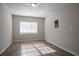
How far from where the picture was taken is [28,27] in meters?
5.67

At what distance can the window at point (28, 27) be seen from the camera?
18.2ft

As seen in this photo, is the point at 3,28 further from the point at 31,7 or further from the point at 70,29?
the point at 70,29

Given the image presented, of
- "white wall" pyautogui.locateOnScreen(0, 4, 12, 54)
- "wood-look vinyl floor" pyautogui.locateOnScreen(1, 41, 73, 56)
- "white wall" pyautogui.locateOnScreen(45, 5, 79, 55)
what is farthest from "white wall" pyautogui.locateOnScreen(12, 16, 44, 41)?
"white wall" pyautogui.locateOnScreen(45, 5, 79, 55)

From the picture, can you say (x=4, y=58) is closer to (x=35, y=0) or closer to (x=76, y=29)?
(x=35, y=0)

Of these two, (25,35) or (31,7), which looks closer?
(31,7)

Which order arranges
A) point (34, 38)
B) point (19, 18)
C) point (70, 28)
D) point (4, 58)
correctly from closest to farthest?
point (4, 58) → point (70, 28) → point (19, 18) → point (34, 38)

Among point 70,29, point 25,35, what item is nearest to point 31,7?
point 70,29

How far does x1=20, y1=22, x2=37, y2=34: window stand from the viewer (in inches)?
219

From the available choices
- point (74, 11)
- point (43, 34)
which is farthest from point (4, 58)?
point (43, 34)

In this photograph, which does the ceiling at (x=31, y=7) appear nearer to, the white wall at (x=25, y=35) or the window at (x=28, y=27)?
the white wall at (x=25, y=35)

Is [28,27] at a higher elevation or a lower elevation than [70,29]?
higher

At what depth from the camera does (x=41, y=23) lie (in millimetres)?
6102

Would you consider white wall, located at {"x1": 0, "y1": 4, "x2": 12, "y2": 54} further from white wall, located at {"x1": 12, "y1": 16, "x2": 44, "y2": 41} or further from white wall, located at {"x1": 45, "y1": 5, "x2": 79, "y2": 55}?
white wall, located at {"x1": 45, "y1": 5, "x2": 79, "y2": 55}

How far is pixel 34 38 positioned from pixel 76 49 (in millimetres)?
3689
